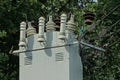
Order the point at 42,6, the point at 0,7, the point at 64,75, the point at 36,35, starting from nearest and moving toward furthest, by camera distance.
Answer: the point at 64,75, the point at 36,35, the point at 0,7, the point at 42,6

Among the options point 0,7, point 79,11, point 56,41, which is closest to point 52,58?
point 56,41

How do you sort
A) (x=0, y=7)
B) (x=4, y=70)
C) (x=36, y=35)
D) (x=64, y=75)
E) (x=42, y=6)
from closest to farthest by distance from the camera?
(x=64, y=75), (x=36, y=35), (x=0, y=7), (x=4, y=70), (x=42, y=6)

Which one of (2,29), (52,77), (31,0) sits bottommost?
(52,77)

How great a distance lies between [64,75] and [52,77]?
0.23m

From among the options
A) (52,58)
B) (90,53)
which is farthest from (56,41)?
(90,53)

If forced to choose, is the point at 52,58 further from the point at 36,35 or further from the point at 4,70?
the point at 4,70

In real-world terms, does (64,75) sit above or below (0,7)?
below

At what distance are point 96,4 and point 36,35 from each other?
890 centimetres

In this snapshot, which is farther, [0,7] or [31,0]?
[31,0]

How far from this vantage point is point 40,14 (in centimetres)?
1570

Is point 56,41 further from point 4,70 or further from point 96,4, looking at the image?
point 96,4

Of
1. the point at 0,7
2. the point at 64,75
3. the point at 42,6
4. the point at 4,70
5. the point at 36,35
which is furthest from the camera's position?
the point at 42,6

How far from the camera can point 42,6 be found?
52.4ft

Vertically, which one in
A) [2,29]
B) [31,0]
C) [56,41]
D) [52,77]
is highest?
[31,0]
